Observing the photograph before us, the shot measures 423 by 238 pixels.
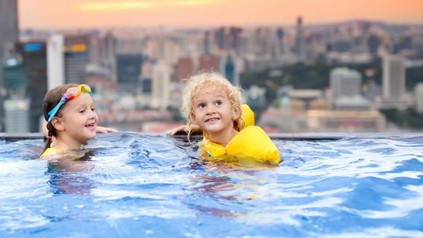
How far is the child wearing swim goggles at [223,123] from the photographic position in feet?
11.0

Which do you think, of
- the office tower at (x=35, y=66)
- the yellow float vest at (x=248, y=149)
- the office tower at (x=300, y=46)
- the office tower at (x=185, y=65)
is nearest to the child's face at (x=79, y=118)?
the yellow float vest at (x=248, y=149)

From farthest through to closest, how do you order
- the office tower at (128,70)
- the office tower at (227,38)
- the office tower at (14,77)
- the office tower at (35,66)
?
the office tower at (35,66) → the office tower at (14,77) → the office tower at (128,70) → the office tower at (227,38)

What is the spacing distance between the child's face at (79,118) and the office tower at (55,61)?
3817 centimetres

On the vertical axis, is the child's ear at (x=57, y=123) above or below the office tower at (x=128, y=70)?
above

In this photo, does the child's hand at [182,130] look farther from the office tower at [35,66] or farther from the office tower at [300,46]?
the office tower at [35,66]

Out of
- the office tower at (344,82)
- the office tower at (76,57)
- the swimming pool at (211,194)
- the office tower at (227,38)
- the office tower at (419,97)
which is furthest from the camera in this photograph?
the office tower at (76,57)

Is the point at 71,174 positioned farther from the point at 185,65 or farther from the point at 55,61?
the point at 55,61

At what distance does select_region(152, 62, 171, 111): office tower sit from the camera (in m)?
38.5

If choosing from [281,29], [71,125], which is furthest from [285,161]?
[281,29]

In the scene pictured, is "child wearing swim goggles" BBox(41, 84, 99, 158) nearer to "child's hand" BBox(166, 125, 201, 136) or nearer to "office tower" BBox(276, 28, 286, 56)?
"child's hand" BBox(166, 125, 201, 136)

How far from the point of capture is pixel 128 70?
40.7 meters

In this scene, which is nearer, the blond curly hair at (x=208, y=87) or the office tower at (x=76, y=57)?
the blond curly hair at (x=208, y=87)

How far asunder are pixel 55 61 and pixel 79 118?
130 ft

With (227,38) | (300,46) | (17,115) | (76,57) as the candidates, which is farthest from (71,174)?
(76,57)
